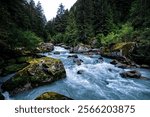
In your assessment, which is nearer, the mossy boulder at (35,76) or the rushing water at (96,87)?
the rushing water at (96,87)

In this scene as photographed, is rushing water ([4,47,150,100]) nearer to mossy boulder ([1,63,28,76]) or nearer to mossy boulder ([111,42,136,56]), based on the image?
mossy boulder ([1,63,28,76])

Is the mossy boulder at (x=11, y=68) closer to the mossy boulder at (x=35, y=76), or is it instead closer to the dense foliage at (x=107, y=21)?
the mossy boulder at (x=35, y=76)

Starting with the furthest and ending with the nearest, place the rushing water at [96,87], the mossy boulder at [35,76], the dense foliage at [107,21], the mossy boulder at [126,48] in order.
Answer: the dense foliage at [107,21], the mossy boulder at [126,48], the mossy boulder at [35,76], the rushing water at [96,87]

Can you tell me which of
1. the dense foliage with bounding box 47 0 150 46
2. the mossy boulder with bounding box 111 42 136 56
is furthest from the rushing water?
the dense foliage with bounding box 47 0 150 46

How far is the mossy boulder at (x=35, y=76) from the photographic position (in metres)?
11.1

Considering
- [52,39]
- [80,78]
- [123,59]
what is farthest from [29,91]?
[52,39]

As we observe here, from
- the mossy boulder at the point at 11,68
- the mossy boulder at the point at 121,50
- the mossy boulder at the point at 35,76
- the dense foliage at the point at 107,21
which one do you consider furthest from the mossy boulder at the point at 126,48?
the mossy boulder at the point at 11,68

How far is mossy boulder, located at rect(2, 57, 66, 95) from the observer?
11.1 metres

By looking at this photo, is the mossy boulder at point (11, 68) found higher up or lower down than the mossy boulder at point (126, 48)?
lower down

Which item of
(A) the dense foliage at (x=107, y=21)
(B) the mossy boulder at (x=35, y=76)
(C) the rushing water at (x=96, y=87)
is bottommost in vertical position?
(C) the rushing water at (x=96, y=87)

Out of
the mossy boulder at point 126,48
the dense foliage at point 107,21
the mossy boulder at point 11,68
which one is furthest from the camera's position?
the dense foliage at point 107,21

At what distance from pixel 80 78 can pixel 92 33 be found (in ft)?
79.0

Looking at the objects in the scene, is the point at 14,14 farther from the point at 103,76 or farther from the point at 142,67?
the point at 142,67

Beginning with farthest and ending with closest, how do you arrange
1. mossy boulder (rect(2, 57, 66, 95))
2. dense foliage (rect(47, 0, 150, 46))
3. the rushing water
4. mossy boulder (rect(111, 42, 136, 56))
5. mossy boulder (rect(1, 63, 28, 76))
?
dense foliage (rect(47, 0, 150, 46))
mossy boulder (rect(111, 42, 136, 56))
mossy boulder (rect(1, 63, 28, 76))
mossy boulder (rect(2, 57, 66, 95))
the rushing water
